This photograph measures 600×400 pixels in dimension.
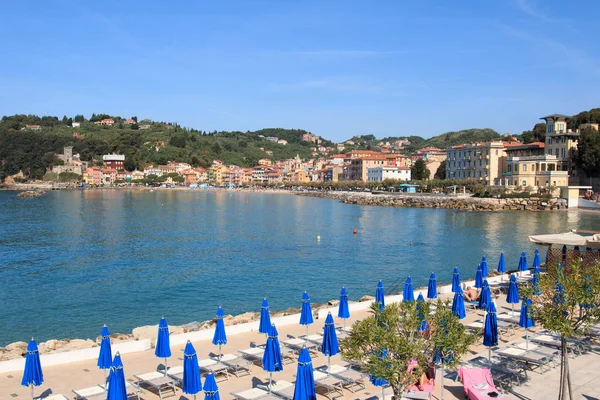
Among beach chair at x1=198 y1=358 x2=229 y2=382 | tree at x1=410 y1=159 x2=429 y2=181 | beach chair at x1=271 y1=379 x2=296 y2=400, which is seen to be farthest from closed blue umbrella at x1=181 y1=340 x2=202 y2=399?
tree at x1=410 y1=159 x2=429 y2=181

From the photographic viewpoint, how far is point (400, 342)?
6391 mm

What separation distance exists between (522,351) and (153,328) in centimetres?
833

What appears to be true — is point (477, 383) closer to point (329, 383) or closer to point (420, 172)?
point (329, 383)

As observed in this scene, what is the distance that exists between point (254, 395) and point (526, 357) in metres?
5.29

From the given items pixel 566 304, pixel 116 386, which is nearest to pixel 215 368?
pixel 116 386

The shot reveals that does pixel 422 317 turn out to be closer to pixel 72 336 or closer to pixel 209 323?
pixel 209 323

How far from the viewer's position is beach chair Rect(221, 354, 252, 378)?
9539 mm

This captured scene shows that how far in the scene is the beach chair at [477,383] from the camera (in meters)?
8.05

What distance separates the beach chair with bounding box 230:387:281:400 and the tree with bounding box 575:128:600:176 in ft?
212

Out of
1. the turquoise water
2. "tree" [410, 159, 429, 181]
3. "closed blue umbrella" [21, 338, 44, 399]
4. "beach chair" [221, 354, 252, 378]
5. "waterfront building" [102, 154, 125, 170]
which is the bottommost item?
the turquoise water

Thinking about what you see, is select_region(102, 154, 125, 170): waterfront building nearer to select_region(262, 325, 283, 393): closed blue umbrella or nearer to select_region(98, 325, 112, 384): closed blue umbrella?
select_region(98, 325, 112, 384): closed blue umbrella

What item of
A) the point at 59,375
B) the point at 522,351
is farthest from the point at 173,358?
the point at 522,351

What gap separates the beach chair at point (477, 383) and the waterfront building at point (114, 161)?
154910 mm

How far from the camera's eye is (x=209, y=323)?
45.9 feet
